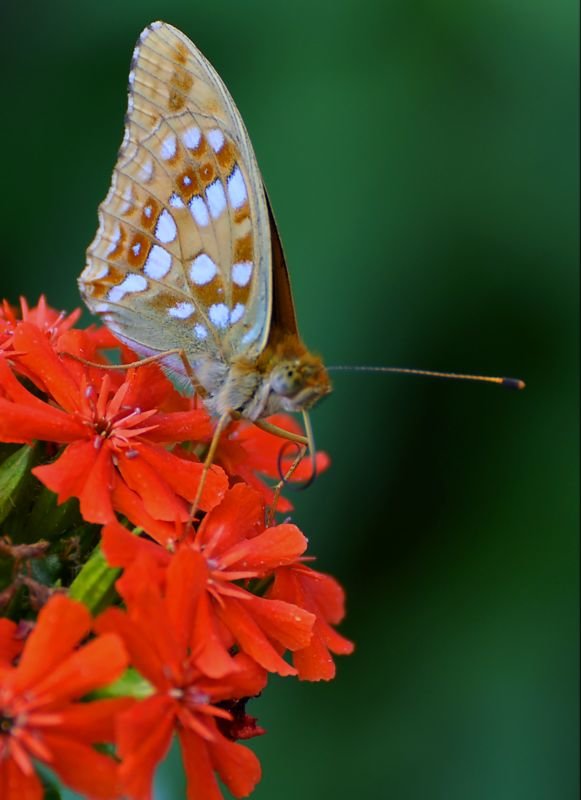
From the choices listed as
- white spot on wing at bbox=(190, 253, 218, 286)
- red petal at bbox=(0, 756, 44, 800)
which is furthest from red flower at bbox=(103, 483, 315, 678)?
white spot on wing at bbox=(190, 253, 218, 286)

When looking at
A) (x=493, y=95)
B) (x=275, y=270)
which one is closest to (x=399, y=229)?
(x=493, y=95)

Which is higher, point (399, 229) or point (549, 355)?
point (399, 229)

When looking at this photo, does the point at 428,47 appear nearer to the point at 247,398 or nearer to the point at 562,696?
the point at 247,398

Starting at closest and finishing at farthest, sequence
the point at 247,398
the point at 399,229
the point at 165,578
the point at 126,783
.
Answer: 1. the point at 126,783
2. the point at 165,578
3. the point at 247,398
4. the point at 399,229

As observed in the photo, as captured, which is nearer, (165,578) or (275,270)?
(165,578)

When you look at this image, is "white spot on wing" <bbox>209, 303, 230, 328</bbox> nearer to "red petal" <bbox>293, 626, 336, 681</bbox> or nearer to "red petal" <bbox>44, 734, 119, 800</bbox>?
"red petal" <bbox>293, 626, 336, 681</bbox>

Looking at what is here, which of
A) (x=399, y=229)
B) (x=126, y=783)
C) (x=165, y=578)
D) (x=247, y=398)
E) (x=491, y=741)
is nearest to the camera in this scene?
(x=126, y=783)

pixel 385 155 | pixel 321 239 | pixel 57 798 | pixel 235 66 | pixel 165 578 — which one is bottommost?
pixel 57 798
